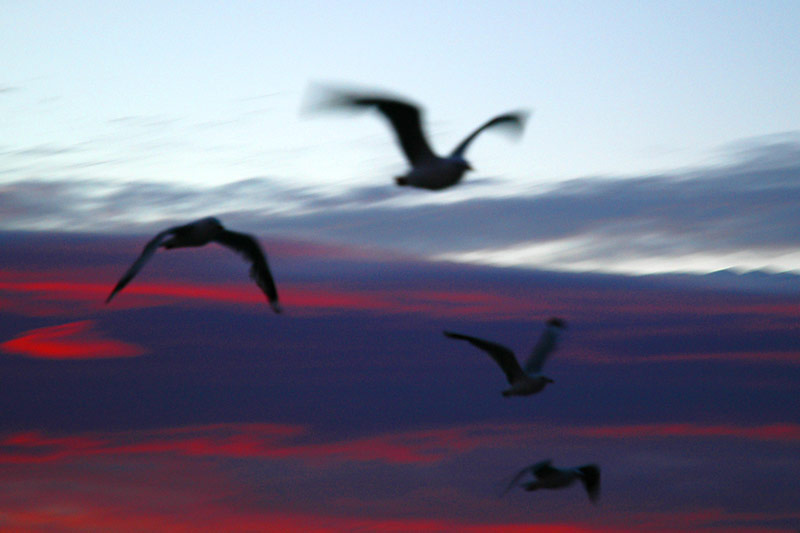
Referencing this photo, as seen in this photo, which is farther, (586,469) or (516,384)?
(586,469)

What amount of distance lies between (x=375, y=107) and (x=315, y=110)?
243 centimetres

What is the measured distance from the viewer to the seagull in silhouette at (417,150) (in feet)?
67.2

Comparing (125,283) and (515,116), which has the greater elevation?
(515,116)

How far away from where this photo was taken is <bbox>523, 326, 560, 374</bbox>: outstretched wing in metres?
27.8

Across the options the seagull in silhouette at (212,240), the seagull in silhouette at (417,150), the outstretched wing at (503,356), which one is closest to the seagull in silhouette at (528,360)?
the outstretched wing at (503,356)

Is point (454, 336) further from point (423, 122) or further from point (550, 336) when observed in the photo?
point (550, 336)

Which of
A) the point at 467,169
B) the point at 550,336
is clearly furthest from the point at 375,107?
the point at 550,336

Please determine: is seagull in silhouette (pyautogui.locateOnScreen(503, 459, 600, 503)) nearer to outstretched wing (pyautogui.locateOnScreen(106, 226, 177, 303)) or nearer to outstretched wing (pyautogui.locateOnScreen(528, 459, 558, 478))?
outstretched wing (pyautogui.locateOnScreen(528, 459, 558, 478))

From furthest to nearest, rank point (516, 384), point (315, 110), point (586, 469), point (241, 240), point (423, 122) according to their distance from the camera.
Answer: point (586, 469)
point (516, 384)
point (241, 240)
point (423, 122)
point (315, 110)

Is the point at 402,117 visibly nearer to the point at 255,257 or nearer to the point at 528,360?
the point at 255,257

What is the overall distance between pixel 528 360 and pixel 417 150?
29.0 ft

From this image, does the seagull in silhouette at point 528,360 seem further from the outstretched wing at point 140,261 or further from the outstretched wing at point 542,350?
the outstretched wing at point 140,261

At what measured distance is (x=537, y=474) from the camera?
26469 millimetres

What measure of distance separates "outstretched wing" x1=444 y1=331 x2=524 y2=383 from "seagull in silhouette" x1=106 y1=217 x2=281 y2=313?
15.9ft
